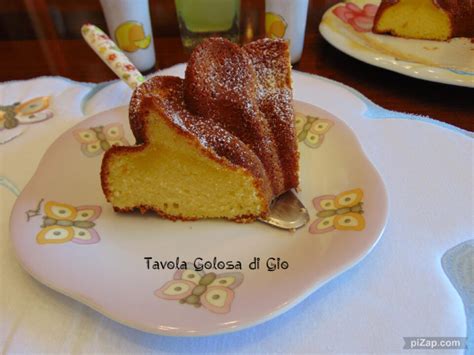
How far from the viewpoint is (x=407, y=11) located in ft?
5.42

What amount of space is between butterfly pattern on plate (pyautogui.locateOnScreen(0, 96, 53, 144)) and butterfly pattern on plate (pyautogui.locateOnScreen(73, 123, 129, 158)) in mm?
271

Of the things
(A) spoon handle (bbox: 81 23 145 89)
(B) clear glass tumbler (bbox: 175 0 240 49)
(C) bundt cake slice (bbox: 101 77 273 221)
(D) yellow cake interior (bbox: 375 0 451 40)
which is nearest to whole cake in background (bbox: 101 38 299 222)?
(C) bundt cake slice (bbox: 101 77 273 221)

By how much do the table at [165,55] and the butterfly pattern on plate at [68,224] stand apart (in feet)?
2.44

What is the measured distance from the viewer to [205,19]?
162 centimetres

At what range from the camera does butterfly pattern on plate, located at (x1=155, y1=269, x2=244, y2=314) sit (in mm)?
655

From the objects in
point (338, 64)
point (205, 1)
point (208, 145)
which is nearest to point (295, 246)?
point (208, 145)

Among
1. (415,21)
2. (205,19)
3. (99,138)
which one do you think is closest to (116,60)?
(99,138)

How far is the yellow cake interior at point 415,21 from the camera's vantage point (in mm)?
1639

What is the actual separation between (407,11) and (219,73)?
1.11m

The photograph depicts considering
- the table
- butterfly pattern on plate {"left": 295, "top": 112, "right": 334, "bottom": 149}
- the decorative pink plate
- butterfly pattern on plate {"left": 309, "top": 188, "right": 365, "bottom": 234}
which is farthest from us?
the table

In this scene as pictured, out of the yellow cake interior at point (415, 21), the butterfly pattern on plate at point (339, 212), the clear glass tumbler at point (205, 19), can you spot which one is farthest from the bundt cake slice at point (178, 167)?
the yellow cake interior at point (415, 21)

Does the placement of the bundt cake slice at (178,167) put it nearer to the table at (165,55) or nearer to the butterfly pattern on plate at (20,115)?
the butterfly pattern on plate at (20,115)

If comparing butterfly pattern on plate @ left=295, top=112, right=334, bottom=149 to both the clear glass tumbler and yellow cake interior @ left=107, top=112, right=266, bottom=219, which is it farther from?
the clear glass tumbler

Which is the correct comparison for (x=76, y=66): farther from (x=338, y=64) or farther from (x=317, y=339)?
(x=317, y=339)
